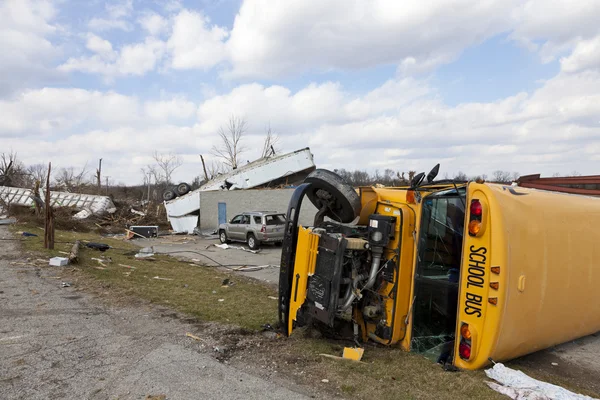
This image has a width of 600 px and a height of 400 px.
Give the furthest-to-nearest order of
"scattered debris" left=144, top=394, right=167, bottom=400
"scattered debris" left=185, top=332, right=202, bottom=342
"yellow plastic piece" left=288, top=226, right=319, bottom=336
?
"scattered debris" left=185, top=332, right=202, bottom=342 → "yellow plastic piece" left=288, top=226, right=319, bottom=336 → "scattered debris" left=144, top=394, right=167, bottom=400

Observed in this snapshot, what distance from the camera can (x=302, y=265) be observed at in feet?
15.4

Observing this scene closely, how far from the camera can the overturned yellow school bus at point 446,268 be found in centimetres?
395

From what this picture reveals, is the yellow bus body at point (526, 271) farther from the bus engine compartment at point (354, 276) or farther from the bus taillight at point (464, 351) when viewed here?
the bus engine compartment at point (354, 276)

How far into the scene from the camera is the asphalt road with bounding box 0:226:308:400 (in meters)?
3.71

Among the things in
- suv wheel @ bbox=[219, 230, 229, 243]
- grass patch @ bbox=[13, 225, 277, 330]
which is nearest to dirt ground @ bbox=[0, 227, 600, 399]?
grass patch @ bbox=[13, 225, 277, 330]

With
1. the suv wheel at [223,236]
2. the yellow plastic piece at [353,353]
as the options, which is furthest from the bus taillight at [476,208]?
the suv wheel at [223,236]

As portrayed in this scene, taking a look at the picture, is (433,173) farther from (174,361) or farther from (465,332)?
(174,361)

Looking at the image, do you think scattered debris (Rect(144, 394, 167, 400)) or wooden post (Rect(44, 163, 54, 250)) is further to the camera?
wooden post (Rect(44, 163, 54, 250))

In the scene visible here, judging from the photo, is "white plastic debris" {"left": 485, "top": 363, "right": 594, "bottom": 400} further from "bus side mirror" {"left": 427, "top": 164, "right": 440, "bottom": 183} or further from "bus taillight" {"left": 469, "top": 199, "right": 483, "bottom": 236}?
"bus side mirror" {"left": 427, "top": 164, "right": 440, "bottom": 183}

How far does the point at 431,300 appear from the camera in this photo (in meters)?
4.51

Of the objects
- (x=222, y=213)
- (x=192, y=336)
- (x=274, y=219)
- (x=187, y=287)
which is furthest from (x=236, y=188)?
(x=192, y=336)

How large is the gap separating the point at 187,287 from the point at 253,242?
8559mm

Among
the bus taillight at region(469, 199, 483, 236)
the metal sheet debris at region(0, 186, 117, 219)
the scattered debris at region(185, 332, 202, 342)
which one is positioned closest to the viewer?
the bus taillight at region(469, 199, 483, 236)

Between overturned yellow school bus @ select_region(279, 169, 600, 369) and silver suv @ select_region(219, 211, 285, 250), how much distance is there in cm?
1220
